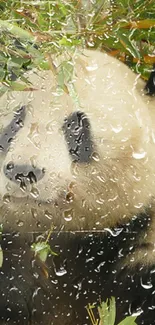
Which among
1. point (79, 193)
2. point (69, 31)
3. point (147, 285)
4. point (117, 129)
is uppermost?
point (69, 31)

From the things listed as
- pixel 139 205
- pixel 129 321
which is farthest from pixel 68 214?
pixel 129 321

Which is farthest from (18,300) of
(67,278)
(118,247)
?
(118,247)

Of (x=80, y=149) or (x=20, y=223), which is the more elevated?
(x=80, y=149)

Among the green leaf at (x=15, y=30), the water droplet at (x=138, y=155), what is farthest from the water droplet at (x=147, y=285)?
the green leaf at (x=15, y=30)

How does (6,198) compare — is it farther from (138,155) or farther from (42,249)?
(138,155)

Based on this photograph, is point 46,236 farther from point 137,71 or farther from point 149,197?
point 137,71

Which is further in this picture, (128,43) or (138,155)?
(128,43)

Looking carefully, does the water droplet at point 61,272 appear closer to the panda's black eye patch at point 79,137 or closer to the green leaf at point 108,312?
the green leaf at point 108,312
